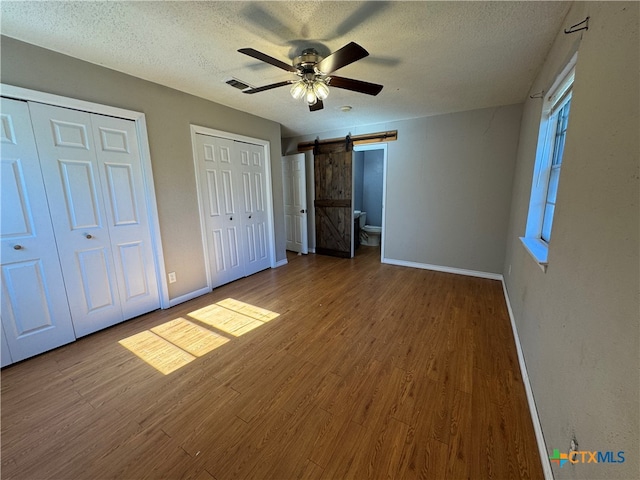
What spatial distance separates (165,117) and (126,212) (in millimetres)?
1098

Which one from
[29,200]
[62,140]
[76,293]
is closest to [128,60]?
[62,140]

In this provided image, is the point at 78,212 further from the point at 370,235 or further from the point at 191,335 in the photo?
the point at 370,235

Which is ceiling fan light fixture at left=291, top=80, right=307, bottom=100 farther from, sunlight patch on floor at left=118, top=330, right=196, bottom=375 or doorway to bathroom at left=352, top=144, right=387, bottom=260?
doorway to bathroom at left=352, top=144, right=387, bottom=260

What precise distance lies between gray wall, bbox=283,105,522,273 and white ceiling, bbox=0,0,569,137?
2.56 ft

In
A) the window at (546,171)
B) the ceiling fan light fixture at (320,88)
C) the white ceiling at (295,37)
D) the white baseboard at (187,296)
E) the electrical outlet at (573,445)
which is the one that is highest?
the white ceiling at (295,37)

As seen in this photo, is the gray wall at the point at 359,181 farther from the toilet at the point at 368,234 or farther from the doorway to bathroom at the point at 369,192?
the toilet at the point at 368,234

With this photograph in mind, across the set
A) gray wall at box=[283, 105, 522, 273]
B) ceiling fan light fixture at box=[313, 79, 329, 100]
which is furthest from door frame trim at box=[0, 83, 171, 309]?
gray wall at box=[283, 105, 522, 273]

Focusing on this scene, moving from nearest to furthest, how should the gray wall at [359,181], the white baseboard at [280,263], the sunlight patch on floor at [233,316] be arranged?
the sunlight patch on floor at [233,316] < the white baseboard at [280,263] < the gray wall at [359,181]

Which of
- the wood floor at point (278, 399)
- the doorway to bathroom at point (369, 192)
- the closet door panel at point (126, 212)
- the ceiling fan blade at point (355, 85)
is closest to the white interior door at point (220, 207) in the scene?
the closet door panel at point (126, 212)

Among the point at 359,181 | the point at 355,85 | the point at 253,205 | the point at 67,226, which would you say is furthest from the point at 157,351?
the point at 359,181

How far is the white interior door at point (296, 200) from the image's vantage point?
16.1 ft

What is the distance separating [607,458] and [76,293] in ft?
11.1

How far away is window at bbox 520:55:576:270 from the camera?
5.93ft

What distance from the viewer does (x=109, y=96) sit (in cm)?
226
